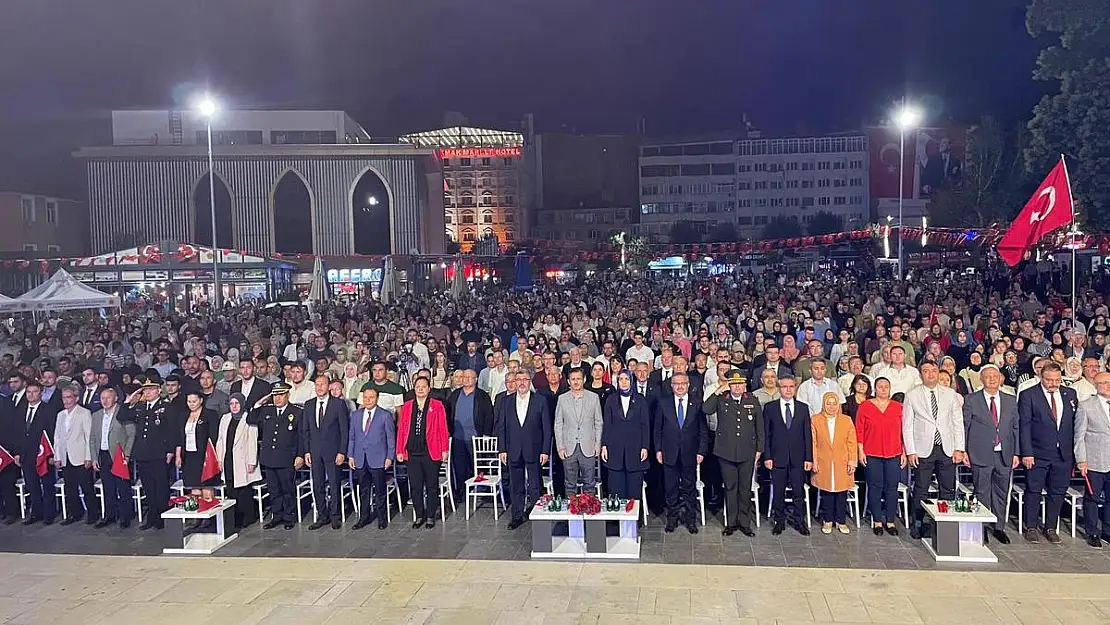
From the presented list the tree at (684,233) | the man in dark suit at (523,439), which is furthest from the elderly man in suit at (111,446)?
the tree at (684,233)

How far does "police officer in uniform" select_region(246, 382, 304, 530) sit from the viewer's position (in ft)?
27.8

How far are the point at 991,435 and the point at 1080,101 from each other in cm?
1405

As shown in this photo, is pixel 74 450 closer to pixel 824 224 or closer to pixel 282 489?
pixel 282 489

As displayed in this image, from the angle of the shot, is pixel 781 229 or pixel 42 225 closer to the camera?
pixel 42 225

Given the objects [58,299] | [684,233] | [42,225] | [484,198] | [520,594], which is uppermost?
[484,198]

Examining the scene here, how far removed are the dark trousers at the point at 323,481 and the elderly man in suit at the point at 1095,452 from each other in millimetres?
7008

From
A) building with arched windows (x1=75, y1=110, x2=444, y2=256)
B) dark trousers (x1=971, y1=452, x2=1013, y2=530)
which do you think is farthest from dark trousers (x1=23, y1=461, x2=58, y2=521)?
building with arched windows (x1=75, y1=110, x2=444, y2=256)

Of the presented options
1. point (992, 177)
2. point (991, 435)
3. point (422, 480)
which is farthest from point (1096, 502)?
point (992, 177)

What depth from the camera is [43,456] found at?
345 inches

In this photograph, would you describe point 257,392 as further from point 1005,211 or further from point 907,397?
point 1005,211

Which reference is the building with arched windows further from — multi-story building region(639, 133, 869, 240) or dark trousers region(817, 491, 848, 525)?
dark trousers region(817, 491, 848, 525)

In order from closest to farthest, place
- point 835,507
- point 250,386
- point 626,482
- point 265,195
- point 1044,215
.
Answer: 1. point 835,507
2. point 626,482
3. point 250,386
4. point 1044,215
5. point 265,195

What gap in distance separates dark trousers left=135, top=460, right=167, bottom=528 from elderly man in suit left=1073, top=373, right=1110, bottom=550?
28.8 feet

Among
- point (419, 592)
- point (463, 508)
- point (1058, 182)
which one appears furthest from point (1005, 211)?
point (419, 592)
